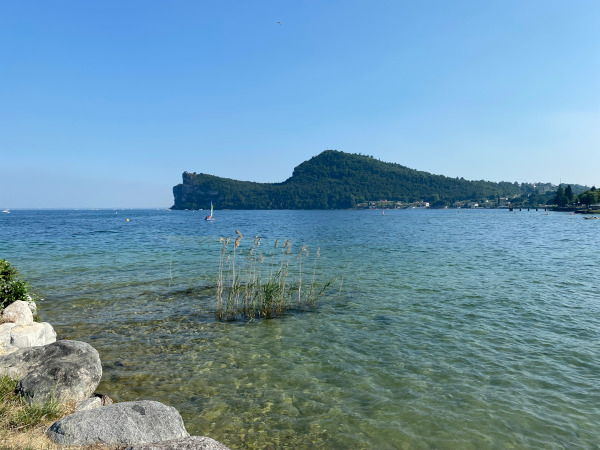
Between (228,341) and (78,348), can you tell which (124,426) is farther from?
(228,341)

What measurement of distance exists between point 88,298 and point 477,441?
18077 millimetres

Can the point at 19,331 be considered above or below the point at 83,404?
above

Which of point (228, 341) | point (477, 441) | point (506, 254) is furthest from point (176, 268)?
point (506, 254)

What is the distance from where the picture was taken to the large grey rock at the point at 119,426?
5523 mm

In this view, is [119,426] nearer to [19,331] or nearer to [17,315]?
[19,331]

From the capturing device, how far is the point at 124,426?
5828 mm

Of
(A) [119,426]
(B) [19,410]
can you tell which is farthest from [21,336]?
(A) [119,426]

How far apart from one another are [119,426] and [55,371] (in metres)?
2.67

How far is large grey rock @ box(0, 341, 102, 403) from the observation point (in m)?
6.95

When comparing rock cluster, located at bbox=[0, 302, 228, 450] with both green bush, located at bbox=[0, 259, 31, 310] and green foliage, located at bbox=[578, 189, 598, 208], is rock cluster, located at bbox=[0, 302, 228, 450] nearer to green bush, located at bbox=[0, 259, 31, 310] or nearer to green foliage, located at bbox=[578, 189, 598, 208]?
green bush, located at bbox=[0, 259, 31, 310]

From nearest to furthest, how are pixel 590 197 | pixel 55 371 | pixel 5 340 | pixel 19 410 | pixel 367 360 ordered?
pixel 19 410 → pixel 55 371 → pixel 5 340 → pixel 367 360 → pixel 590 197

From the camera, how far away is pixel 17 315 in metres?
11.2

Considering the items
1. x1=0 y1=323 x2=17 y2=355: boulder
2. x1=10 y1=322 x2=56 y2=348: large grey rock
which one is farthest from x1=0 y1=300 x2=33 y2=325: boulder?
x1=0 y1=323 x2=17 y2=355: boulder

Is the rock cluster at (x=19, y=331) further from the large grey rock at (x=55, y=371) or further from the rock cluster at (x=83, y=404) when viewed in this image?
the large grey rock at (x=55, y=371)
